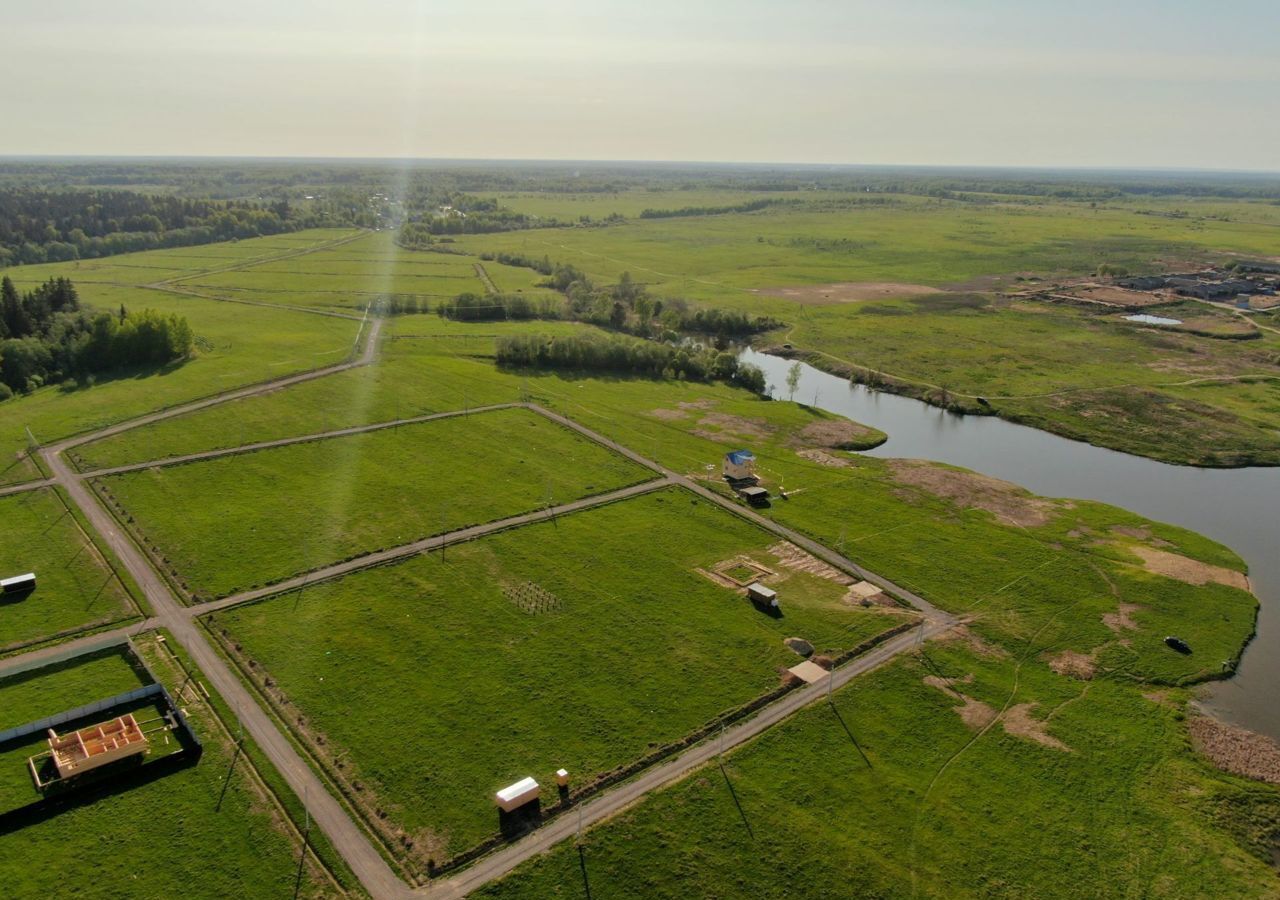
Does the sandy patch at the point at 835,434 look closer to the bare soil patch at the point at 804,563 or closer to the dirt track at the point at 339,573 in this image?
the dirt track at the point at 339,573

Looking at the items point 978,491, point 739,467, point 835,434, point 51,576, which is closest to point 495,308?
point 835,434

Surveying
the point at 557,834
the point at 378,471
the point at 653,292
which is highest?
the point at 653,292

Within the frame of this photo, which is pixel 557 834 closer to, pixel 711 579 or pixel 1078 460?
pixel 711 579

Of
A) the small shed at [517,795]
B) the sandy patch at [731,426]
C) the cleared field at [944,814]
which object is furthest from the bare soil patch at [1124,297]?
the small shed at [517,795]

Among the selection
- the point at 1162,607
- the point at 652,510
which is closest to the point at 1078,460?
the point at 1162,607

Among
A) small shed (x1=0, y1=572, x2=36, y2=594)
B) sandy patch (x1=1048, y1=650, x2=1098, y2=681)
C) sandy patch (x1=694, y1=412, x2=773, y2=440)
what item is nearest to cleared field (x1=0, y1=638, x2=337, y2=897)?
small shed (x1=0, y1=572, x2=36, y2=594)

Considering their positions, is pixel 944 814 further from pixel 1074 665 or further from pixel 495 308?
pixel 495 308
